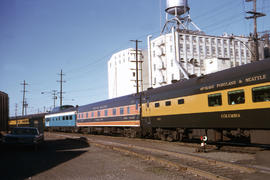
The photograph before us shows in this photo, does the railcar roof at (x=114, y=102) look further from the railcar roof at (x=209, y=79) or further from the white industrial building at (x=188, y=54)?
the white industrial building at (x=188, y=54)

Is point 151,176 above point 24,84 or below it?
below

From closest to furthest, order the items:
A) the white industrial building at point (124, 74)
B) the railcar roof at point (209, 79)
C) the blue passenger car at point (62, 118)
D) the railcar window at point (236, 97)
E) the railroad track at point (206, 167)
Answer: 1. the railroad track at point (206, 167)
2. the railcar roof at point (209, 79)
3. the railcar window at point (236, 97)
4. the blue passenger car at point (62, 118)
5. the white industrial building at point (124, 74)

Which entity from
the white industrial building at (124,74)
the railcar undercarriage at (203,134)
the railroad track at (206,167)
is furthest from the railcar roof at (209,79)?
the white industrial building at (124,74)

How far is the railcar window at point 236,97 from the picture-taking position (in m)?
12.3

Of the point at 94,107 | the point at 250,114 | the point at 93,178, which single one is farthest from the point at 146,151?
the point at 94,107

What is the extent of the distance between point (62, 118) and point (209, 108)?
31.8m

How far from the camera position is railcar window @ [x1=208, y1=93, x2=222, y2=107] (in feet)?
44.8

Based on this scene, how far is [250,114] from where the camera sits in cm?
1190

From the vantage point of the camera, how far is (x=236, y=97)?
12688 millimetres

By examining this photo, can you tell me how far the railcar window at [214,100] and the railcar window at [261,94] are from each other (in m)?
2.08

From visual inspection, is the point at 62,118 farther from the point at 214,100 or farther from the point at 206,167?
the point at 206,167

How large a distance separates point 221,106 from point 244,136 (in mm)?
1748

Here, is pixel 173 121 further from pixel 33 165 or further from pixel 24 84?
pixel 24 84

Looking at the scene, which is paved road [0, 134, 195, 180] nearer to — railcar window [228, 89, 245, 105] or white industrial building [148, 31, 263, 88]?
railcar window [228, 89, 245, 105]
